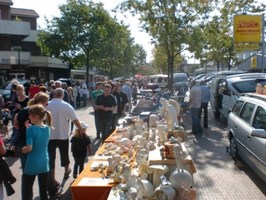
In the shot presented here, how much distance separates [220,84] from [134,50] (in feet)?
158

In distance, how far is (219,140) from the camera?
1195 cm

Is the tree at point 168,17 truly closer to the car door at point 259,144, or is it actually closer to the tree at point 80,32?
the tree at point 80,32

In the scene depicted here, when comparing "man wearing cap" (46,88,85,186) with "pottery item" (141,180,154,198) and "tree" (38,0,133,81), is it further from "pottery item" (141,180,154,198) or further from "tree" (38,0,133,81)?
"tree" (38,0,133,81)

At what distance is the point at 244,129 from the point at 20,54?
37714 millimetres

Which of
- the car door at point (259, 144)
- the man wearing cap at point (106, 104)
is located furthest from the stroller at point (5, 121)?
the car door at point (259, 144)

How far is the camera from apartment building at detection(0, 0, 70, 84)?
4072 cm

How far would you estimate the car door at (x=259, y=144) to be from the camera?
6.38 meters

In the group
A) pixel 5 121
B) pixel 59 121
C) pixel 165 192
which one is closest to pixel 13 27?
pixel 5 121

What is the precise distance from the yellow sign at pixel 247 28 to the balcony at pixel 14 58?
78.8 feet

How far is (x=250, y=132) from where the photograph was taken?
723cm

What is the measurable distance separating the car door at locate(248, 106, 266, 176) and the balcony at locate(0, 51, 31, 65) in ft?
118

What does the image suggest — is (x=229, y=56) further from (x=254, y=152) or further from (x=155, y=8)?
(x=254, y=152)

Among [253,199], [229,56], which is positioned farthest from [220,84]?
[229,56]

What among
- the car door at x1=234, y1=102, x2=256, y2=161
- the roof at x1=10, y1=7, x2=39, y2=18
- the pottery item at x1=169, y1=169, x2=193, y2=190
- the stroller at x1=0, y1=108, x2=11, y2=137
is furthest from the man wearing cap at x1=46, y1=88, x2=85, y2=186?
the roof at x1=10, y1=7, x2=39, y2=18
